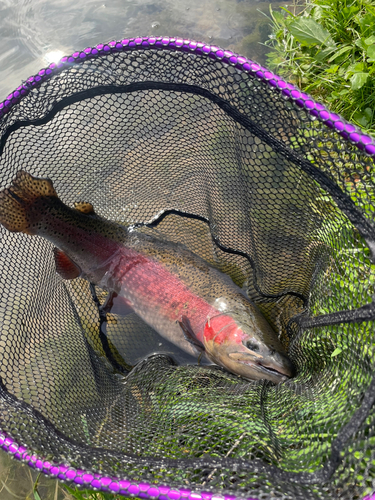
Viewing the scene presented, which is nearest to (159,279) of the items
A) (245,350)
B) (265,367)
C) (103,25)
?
(245,350)

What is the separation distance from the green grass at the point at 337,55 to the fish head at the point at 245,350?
1.76 meters

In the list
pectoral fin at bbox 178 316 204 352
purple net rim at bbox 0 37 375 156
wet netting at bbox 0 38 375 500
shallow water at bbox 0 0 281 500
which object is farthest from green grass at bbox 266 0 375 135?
pectoral fin at bbox 178 316 204 352

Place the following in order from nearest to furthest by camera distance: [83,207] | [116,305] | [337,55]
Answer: [83,207], [337,55], [116,305]

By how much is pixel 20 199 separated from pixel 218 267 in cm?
162

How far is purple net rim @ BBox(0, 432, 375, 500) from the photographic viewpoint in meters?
1.28

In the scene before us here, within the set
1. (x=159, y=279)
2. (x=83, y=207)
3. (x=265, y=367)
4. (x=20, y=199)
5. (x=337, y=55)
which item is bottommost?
(x=265, y=367)

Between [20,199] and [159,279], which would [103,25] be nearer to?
[20,199]

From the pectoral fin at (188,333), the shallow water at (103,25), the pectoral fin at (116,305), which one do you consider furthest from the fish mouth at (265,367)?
the shallow water at (103,25)

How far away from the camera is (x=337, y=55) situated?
114 inches

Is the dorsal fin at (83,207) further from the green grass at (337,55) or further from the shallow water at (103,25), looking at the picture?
the green grass at (337,55)

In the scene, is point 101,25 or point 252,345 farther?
point 101,25

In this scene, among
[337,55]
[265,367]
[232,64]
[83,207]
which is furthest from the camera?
[337,55]

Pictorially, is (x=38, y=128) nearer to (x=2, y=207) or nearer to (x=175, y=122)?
(x=2, y=207)

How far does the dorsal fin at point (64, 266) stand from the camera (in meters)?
2.83
